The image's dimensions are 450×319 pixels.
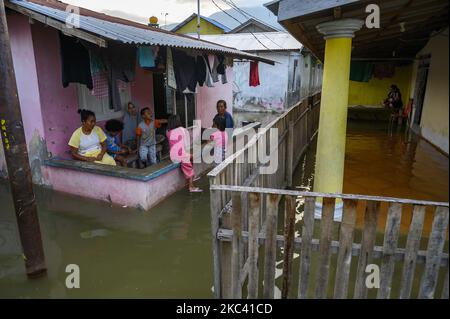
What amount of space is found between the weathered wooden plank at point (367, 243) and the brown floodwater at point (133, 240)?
1.32 meters

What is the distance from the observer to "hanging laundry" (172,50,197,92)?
6747 millimetres

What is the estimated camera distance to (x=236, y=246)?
112 inches

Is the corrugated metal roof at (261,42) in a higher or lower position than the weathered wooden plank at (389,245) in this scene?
higher

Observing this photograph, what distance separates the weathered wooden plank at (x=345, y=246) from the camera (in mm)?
2514

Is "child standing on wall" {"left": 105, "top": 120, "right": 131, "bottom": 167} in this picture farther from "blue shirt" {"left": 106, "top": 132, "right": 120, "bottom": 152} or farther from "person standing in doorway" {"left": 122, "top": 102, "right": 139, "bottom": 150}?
"person standing in doorway" {"left": 122, "top": 102, "right": 139, "bottom": 150}

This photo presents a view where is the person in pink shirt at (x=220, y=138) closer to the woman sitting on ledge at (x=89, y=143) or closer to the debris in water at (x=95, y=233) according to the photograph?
the woman sitting on ledge at (x=89, y=143)

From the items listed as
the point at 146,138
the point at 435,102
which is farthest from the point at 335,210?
the point at 435,102

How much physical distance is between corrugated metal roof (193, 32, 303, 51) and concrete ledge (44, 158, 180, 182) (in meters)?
13.2

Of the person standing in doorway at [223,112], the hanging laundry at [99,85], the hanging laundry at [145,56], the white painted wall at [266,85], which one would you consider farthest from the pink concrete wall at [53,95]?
the white painted wall at [266,85]

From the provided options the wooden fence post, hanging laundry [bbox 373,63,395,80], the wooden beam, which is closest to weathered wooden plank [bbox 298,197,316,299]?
the wooden beam

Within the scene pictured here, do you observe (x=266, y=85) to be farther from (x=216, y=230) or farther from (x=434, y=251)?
(x=434, y=251)

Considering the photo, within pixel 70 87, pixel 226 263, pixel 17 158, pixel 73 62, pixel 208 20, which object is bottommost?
pixel 226 263

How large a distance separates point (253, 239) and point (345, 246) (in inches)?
29.2
